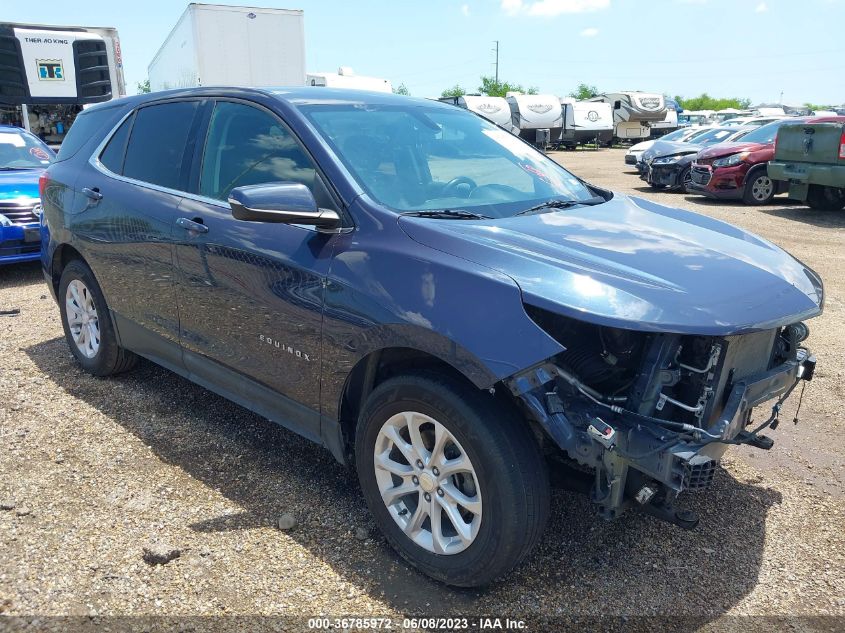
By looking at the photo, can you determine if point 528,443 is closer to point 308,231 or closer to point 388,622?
point 388,622

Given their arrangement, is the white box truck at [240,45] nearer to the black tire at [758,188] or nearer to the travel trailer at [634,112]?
the black tire at [758,188]

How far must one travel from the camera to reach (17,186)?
7.53 m

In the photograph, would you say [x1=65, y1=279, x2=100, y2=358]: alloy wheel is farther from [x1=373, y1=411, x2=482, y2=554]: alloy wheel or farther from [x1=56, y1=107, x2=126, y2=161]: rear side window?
[x1=373, y1=411, x2=482, y2=554]: alloy wheel

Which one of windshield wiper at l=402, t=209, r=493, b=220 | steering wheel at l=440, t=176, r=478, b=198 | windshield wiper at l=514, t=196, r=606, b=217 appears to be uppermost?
steering wheel at l=440, t=176, r=478, b=198

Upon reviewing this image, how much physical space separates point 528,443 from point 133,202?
8.94 ft

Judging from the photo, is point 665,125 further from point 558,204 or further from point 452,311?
point 452,311

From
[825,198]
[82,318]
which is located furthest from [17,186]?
[825,198]

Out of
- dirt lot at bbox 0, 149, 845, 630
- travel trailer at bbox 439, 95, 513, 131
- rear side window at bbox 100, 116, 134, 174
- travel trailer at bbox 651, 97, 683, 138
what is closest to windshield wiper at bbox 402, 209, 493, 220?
dirt lot at bbox 0, 149, 845, 630

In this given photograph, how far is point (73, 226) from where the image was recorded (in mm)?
4469

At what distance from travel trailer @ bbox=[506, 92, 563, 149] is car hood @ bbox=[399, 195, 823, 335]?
30.9 metres

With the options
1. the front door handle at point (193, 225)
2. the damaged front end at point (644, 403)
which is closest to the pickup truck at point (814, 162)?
the damaged front end at point (644, 403)

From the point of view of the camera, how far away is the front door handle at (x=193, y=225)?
3.39 metres

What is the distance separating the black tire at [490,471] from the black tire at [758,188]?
515 inches

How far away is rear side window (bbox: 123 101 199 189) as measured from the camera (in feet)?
12.3
